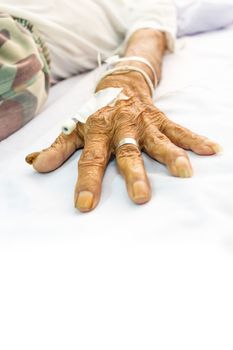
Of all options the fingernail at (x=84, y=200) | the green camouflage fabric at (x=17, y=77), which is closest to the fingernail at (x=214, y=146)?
the fingernail at (x=84, y=200)

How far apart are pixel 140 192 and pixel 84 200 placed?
0.08 metres

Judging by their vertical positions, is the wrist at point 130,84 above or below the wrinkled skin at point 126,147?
below

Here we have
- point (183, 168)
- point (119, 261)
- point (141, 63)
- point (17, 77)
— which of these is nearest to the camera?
point (119, 261)

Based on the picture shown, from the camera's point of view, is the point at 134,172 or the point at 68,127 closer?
the point at 134,172

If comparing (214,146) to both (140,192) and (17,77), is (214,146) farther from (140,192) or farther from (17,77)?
(17,77)

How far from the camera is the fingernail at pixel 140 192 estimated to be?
0.59 metres

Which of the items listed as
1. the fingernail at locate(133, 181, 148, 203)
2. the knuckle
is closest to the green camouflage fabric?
the knuckle

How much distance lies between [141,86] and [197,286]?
0.58 m

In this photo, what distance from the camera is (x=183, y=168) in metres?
0.63

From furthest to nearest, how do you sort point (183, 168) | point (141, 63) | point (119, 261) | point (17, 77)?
point (141, 63)
point (17, 77)
point (183, 168)
point (119, 261)

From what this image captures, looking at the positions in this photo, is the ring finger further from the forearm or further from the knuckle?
the forearm

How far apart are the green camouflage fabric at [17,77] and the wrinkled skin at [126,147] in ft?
0.66

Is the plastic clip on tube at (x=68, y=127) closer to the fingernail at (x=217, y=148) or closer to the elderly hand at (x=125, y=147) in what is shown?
the elderly hand at (x=125, y=147)

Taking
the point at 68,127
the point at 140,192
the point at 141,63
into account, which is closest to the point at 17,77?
the point at 68,127
